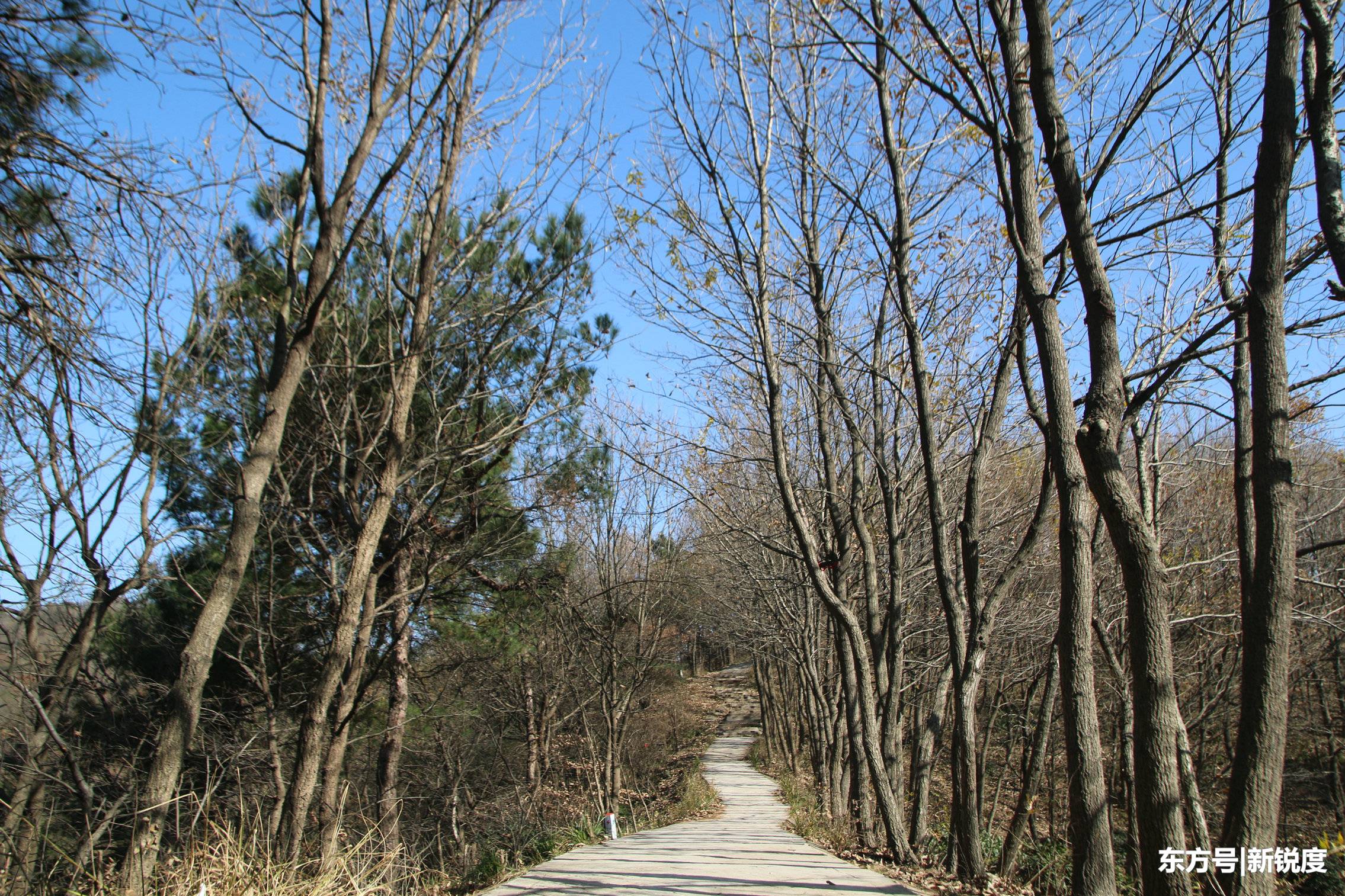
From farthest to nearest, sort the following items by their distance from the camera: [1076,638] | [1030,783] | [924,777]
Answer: [924,777] < [1030,783] < [1076,638]

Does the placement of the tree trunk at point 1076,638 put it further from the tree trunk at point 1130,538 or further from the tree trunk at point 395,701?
the tree trunk at point 395,701

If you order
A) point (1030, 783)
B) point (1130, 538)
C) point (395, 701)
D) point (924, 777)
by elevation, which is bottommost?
point (924, 777)

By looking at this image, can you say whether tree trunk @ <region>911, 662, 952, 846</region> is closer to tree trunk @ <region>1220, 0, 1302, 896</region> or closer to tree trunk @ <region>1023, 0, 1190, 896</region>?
tree trunk @ <region>1220, 0, 1302, 896</region>

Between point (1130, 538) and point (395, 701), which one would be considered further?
point (395, 701)

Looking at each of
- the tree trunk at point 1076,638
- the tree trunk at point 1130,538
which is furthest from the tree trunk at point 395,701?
the tree trunk at point 1130,538

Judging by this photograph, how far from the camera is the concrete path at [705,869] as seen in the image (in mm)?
6051

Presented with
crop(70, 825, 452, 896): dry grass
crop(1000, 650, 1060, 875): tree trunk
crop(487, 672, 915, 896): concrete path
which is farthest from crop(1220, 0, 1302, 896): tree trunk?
crop(1000, 650, 1060, 875): tree trunk

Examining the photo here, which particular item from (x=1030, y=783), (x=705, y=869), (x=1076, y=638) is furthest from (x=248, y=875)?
(x=1030, y=783)

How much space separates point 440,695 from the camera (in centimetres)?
1481

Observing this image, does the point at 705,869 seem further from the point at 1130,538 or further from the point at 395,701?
the point at 395,701

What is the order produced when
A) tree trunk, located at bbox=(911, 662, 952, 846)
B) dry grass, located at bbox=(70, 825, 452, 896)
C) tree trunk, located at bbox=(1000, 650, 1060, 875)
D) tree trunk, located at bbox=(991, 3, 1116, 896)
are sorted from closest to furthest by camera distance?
dry grass, located at bbox=(70, 825, 452, 896) → tree trunk, located at bbox=(991, 3, 1116, 896) → tree trunk, located at bbox=(911, 662, 952, 846) → tree trunk, located at bbox=(1000, 650, 1060, 875)

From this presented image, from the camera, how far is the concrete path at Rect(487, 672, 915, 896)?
605 centimetres

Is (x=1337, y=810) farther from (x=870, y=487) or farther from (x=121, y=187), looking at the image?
(x=121, y=187)

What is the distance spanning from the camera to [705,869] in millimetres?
7152
